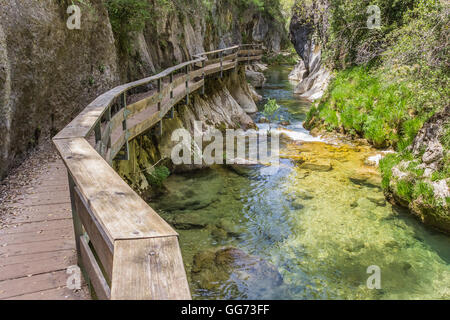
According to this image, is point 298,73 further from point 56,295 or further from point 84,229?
point 56,295

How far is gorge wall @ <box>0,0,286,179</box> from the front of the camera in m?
6.34

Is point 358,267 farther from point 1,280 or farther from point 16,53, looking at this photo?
point 16,53

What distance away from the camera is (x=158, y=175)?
403 inches

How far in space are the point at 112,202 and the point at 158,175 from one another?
27.2 ft

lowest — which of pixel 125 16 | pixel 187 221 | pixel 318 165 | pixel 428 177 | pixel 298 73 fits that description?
pixel 187 221

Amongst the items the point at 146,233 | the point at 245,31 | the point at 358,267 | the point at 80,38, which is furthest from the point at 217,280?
the point at 245,31

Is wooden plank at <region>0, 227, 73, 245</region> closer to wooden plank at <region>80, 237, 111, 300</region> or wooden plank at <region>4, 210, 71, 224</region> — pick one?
wooden plank at <region>4, 210, 71, 224</region>

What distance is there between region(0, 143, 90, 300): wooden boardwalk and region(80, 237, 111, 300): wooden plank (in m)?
0.31

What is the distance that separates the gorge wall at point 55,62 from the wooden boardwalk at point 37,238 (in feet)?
2.86

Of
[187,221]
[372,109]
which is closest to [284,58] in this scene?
[372,109]

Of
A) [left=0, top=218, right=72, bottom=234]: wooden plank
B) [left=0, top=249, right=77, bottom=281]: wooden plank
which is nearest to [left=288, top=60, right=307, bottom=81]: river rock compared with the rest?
[left=0, top=218, right=72, bottom=234]: wooden plank

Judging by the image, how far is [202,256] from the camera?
24.2 ft

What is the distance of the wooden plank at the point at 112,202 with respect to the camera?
1.72 meters

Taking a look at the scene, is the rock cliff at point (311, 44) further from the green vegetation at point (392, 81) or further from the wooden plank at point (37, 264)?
the wooden plank at point (37, 264)
